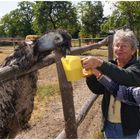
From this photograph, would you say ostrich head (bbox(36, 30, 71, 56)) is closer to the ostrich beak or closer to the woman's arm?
the ostrich beak

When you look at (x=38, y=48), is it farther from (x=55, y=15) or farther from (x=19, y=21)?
(x=19, y=21)

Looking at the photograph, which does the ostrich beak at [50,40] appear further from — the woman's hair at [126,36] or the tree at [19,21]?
the tree at [19,21]

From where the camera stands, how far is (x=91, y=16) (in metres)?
52.8

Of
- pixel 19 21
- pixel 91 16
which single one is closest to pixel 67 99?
pixel 91 16

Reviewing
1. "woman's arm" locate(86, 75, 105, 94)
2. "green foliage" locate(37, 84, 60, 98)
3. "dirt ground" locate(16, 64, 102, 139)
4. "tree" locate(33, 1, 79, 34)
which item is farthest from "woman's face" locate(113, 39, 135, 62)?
"tree" locate(33, 1, 79, 34)

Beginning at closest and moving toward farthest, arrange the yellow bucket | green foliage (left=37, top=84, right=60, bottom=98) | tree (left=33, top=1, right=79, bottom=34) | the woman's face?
1. the yellow bucket
2. the woman's face
3. green foliage (left=37, top=84, right=60, bottom=98)
4. tree (left=33, top=1, right=79, bottom=34)

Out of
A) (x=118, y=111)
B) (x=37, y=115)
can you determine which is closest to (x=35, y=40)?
(x=118, y=111)

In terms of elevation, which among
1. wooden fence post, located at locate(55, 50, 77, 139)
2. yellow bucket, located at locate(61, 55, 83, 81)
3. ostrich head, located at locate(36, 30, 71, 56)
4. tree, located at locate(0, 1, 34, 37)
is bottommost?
tree, located at locate(0, 1, 34, 37)

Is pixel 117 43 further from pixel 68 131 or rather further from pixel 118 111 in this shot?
pixel 68 131

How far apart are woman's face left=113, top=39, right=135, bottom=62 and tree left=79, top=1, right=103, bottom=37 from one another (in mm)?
46735

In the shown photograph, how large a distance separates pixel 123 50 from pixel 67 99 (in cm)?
58

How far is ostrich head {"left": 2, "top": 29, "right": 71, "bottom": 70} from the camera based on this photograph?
307 centimetres

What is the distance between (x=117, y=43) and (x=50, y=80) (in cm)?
668

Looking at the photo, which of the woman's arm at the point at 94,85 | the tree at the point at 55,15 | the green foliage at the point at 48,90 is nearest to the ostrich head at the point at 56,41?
the woman's arm at the point at 94,85
